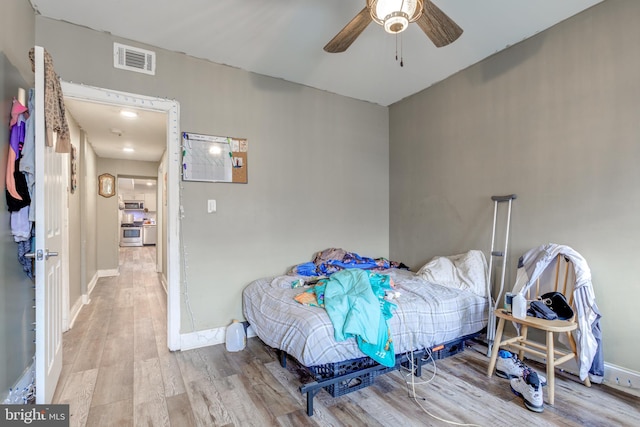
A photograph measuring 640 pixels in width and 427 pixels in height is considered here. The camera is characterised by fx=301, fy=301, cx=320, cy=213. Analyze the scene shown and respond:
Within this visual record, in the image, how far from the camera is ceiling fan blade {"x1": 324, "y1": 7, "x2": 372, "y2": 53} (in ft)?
5.80

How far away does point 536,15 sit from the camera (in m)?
2.27

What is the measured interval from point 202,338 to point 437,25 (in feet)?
10.0

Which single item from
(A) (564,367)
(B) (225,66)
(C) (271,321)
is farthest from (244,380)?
(B) (225,66)

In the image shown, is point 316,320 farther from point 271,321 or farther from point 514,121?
point 514,121

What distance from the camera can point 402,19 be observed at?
1549mm

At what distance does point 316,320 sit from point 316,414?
0.53 metres

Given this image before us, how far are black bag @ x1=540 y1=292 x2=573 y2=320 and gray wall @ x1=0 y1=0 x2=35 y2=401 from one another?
3353 mm

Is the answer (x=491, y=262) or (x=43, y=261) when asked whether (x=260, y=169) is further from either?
(x=491, y=262)

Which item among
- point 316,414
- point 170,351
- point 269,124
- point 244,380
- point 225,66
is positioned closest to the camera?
point 316,414

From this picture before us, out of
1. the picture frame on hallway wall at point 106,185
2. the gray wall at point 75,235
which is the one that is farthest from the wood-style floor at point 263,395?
the picture frame on hallway wall at point 106,185

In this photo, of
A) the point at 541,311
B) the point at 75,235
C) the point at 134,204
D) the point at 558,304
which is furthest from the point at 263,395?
the point at 134,204

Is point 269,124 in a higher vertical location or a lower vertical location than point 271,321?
higher

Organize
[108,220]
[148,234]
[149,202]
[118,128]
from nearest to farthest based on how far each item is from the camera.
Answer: [118,128] < [108,220] < [148,234] < [149,202]

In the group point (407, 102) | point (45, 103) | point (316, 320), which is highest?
point (407, 102)
